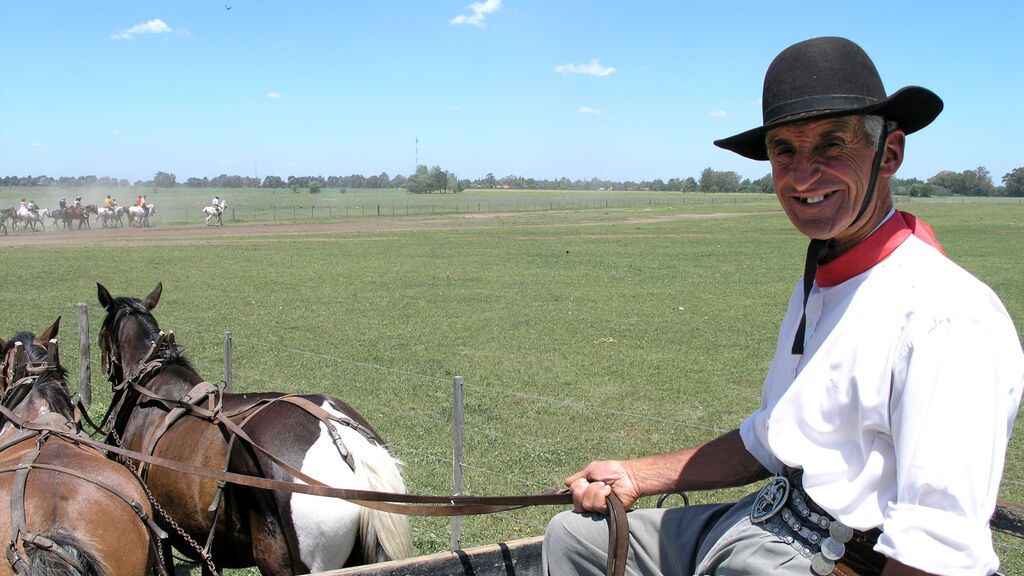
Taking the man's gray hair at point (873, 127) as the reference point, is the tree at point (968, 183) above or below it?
Result: above

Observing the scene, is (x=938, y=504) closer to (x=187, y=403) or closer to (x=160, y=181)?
(x=187, y=403)

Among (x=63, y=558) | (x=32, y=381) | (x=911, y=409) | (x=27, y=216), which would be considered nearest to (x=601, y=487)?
(x=911, y=409)

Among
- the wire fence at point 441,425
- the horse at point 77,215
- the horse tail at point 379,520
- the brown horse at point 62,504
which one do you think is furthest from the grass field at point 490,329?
the horse at point 77,215

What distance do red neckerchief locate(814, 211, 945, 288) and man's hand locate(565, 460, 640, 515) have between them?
0.88m

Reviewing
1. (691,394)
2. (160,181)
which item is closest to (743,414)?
(691,394)

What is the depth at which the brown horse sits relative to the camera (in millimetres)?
2846

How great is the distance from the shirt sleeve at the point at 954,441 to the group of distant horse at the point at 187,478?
74.6 inches

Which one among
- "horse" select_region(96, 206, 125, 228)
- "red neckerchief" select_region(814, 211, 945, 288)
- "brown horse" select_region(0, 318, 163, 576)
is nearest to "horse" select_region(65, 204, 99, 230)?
"horse" select_region(96, 206, 125, 228)

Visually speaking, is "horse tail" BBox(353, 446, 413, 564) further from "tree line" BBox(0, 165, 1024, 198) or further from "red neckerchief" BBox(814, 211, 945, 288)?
"tree line" BBox(0, 165, 1024, 198)

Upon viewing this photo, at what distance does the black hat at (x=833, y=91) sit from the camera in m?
1.86

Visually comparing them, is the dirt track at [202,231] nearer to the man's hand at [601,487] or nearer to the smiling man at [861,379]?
the man's hand at [601,487]

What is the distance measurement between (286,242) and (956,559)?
109 feet

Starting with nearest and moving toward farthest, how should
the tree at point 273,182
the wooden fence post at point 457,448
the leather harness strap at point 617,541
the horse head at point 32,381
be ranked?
the leather harness strap at point 617,541 < the horse head at point 32,381 < the wooden fence post at point 457,448 < the tree at point 273,182

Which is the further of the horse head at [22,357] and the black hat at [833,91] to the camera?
the horse head at [22,357]
